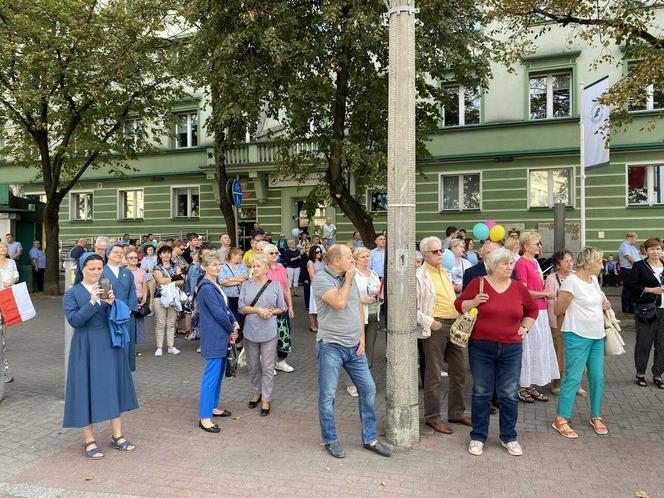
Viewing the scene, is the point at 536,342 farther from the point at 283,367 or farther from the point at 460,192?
the point at 460,192

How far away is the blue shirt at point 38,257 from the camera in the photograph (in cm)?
1845

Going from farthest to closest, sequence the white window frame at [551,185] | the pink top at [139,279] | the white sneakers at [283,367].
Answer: the white window frame at [551,185]
the pink top at [139,279]
the white sneakers at [283,367]

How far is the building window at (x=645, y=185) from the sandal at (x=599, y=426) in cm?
A: 1452

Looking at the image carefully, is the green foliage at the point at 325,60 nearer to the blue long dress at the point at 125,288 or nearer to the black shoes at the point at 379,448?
the blue long dress at the point at 125,288

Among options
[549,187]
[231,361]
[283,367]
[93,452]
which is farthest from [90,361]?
[549,187]

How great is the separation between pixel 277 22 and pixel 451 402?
26.0ft

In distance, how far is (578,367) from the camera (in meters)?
5.08

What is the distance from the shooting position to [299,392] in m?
6.55

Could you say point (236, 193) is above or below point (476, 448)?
above

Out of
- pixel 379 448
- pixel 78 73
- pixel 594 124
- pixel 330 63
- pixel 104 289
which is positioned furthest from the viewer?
pixel 78 73

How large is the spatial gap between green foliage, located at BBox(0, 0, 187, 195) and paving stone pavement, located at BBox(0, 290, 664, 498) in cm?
1160

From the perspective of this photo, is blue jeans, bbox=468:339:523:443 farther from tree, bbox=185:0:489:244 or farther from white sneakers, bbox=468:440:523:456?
tree, bbox=185:0:489:244

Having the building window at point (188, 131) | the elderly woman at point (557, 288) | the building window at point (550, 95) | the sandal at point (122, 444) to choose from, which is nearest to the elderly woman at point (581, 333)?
the elderly woman at point (557, 288)

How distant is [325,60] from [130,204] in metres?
17.3
